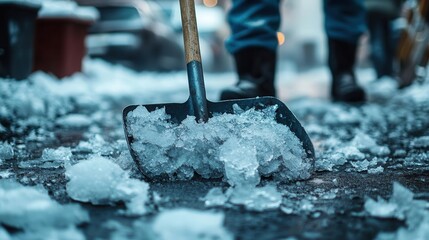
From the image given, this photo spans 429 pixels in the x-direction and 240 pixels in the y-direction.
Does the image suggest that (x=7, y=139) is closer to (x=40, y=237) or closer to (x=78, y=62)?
(x=40, y=237)

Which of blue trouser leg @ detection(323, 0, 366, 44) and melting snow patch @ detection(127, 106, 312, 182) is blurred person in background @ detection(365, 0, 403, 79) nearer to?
blue trouser leg @ detection(323, 0, 366, 44)

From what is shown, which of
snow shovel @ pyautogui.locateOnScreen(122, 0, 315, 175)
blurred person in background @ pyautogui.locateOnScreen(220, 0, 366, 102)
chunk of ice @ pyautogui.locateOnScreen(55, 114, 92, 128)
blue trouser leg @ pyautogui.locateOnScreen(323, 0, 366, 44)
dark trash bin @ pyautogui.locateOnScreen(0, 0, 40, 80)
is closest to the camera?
snow shovel @ pyautogui.locateOnScreen(122, 0, 315, 175)

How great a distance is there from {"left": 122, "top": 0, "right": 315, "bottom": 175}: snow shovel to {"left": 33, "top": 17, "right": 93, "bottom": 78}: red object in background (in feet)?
9.35

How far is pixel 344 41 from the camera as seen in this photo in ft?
9.05

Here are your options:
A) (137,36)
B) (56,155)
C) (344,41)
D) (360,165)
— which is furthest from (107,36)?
(360,165)

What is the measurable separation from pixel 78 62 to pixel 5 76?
81.4 inches

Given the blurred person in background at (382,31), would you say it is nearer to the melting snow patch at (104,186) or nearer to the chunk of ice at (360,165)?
the chunk of ice at (360,165)

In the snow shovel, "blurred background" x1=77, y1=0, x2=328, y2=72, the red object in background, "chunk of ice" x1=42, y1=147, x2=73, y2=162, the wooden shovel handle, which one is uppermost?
"blurred background" x1=77, y1=0, x2=328, y2=72

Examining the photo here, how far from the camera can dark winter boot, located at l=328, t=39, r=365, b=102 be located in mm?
2711

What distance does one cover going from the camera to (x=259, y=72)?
222 cm

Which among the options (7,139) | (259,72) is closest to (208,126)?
(7,139)

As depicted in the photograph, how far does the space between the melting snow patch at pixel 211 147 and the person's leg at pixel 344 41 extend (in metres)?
1.74

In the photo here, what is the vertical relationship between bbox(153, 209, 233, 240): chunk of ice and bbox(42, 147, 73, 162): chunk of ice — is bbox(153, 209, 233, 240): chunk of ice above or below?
below

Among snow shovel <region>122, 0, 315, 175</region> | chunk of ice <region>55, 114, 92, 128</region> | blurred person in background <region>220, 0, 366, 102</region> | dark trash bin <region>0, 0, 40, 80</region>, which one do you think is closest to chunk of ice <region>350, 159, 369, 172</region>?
snow shovel <region>122, 0, 315, 175</region>
